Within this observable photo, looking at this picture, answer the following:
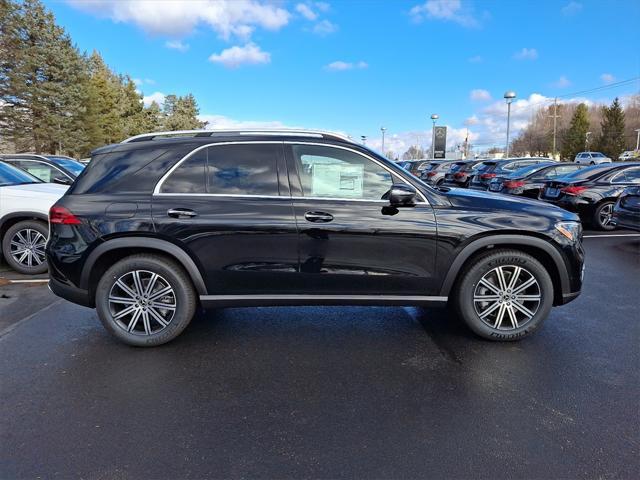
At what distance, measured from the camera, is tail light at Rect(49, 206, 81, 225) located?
3523 mm

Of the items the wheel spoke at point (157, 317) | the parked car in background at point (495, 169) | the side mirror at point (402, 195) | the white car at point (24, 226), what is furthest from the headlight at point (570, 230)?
the parked car in background at point (495, 169)

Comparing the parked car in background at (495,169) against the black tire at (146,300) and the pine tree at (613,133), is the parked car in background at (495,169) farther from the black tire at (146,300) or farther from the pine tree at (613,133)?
the pine tree at (613,133)

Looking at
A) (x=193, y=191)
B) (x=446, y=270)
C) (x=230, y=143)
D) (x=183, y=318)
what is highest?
(x=230, y=143)

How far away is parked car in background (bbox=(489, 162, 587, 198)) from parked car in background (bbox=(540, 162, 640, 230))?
7.03 ft

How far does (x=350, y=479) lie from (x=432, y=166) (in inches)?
954

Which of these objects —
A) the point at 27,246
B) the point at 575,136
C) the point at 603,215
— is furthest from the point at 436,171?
the point at 575,136

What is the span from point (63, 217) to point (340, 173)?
2.37 meters

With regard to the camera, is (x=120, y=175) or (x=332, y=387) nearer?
(x=332, y=387)

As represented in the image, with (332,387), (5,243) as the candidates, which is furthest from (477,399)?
(5,243)

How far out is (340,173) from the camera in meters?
3.66

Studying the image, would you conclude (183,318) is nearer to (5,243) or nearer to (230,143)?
(230,143)

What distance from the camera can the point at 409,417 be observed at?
2.69 metres

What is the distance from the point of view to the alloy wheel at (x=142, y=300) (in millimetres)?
3617

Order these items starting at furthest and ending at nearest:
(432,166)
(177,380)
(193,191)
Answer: (432,166) < (193,191) < (177,380)
